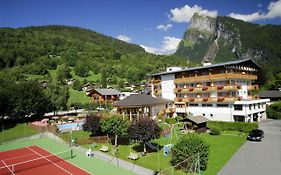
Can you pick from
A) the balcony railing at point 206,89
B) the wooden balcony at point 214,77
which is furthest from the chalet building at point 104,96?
the wooden balcony at point 214,77

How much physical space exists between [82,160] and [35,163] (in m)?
5.28

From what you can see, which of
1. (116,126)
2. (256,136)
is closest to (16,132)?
(116,126)

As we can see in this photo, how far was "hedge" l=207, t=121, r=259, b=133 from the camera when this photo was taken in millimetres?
42209

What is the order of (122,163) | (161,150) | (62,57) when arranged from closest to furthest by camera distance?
1. (122,163)
2. (161,150)
3. (62,57)

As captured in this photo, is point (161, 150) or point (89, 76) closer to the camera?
point (161, 150)

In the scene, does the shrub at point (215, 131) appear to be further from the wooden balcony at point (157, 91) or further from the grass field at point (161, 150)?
the wooden balcony at point (157, 91)

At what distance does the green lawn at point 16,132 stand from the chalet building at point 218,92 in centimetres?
3094

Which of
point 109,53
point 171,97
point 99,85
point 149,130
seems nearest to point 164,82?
point 171,97

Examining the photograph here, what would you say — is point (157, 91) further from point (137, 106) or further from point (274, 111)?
point (274, 111)

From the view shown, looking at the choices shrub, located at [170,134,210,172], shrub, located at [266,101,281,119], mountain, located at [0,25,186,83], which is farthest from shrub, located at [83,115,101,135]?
mountain, located at [0,25,186,83]

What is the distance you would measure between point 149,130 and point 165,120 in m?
22.9

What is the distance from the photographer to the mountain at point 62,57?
433ft

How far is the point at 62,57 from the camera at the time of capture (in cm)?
14988

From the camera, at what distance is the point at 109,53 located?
18188cm
